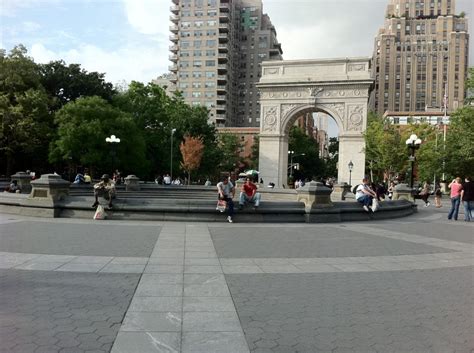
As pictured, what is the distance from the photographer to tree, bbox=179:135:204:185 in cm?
5591

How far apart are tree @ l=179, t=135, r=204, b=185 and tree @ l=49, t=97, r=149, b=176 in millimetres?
14624

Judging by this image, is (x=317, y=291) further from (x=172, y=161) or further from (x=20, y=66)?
(x=172, y=161)

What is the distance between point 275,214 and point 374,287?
28.2 ft

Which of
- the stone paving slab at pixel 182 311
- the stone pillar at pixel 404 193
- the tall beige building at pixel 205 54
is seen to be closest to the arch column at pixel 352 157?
the stone pillar at pixel 404 193

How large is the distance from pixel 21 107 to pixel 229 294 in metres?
35.7

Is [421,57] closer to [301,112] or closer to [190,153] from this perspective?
[301,112]

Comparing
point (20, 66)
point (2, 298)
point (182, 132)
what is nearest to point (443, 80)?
point (182, 132)

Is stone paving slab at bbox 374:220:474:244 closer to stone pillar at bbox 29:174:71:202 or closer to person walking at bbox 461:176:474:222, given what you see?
person walking at bbox 461:176:474:222

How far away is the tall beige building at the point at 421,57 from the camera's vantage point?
135 metres

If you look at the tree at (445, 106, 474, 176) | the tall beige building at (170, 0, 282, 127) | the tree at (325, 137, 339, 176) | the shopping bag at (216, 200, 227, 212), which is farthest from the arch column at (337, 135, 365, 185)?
the tall beige building at (170, 0, 282, 127)

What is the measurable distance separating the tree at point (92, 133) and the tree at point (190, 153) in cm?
1462

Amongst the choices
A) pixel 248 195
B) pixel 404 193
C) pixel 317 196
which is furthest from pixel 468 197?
pixel 248 195

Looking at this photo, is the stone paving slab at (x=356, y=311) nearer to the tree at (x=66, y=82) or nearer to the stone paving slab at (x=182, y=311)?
the stone paving slab at (x=182, y=311)

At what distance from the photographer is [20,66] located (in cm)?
3809
